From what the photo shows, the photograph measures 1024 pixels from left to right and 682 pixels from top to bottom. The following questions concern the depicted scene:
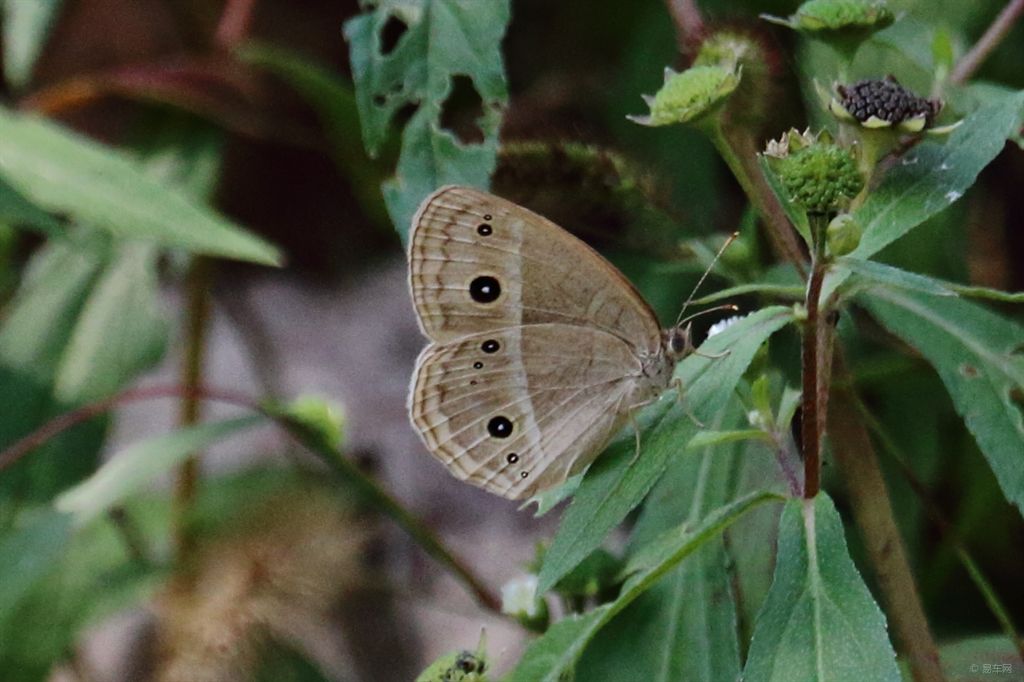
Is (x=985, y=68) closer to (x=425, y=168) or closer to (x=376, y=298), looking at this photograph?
(x=425, y=168)

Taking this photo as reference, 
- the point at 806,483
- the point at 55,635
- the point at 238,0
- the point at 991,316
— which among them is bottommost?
the point at 55,635

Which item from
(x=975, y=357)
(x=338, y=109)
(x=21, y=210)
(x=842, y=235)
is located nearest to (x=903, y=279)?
(x=842, y=235)

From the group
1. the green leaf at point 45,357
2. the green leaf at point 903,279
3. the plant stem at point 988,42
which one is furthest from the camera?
the green leaf at point 45,357

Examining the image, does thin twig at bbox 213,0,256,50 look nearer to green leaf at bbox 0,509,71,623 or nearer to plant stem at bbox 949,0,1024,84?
green leaf at bbox 0,509,71,623

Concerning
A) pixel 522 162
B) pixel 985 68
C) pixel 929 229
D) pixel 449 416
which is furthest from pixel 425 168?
pixel 985 68

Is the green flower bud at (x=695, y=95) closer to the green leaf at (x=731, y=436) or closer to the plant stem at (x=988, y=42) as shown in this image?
the green leaf at (x=731, y=436)

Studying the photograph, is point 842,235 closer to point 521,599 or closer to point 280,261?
point 521,599

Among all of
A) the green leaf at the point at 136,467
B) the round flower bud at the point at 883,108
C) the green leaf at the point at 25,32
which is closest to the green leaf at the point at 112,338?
the green leaf at the point at 136,467
